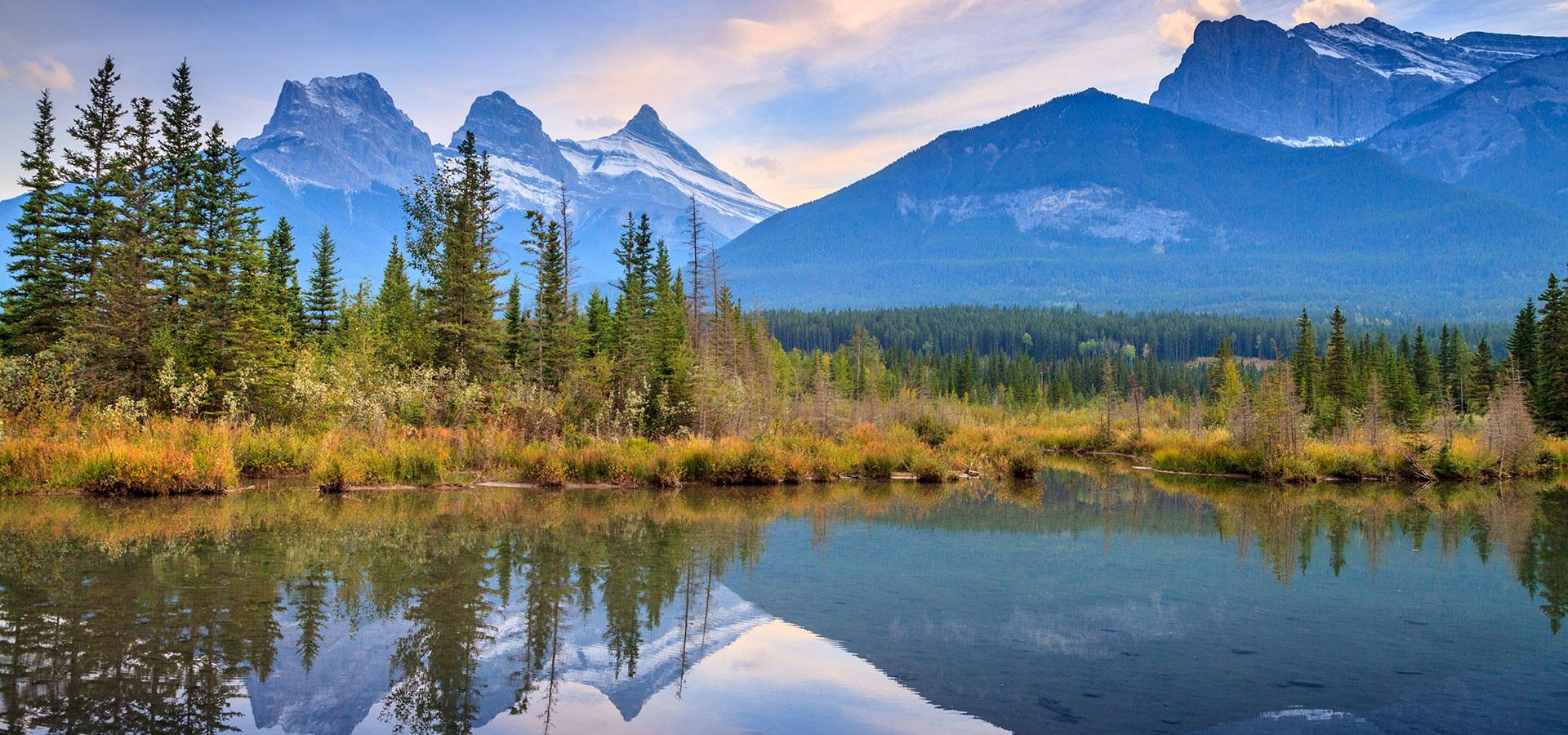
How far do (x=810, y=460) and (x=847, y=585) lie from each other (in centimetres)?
1492

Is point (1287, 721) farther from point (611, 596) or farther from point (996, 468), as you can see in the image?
point (996, 468)

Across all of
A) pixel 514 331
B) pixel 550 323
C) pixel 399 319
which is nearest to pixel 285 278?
pixel 399 319

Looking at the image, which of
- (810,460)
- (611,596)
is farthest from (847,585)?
(810,460)

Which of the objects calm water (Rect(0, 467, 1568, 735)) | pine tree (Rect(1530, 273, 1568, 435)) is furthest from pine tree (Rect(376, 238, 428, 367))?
pine tree (Rect(1530, 273, 1568, 435))

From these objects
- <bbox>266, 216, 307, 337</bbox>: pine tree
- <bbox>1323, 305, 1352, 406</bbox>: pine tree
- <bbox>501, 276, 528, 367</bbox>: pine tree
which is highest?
<bbox>266, 216, 307, 337</bbox>: pine tree

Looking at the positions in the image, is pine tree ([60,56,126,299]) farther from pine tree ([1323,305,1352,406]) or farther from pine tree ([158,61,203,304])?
pine tree ([1323,305,1352,406])

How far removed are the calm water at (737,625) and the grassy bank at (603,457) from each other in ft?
6.09

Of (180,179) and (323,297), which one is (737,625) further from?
(323,297)

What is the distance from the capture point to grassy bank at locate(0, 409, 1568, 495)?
1906cm

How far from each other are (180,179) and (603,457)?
19.6 m

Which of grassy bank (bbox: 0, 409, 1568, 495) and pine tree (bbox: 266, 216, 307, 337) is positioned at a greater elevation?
pine tree (bbox: 266, 216, 307, 337)

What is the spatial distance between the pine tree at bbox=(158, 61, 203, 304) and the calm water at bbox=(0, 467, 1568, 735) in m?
15.3

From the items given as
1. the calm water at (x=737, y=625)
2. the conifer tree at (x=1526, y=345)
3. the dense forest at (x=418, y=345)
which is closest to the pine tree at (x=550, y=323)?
the dense forest at (x=418, y=345)

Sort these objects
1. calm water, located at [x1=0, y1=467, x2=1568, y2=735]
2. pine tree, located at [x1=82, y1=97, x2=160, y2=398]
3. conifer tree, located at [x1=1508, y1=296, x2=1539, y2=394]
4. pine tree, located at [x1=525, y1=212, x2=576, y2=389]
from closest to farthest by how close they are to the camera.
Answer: calm water, located at [x1=0, y1=467, x2=1568, y2=735]
pine tree, located at [x1=82, y1=97, x2=160, y2=398]
pine tree, located at [x1=525, y1=212, x2=576, y2=389]
conifer tree, located at [x1=1508, y1=296, x2=1539, y2=394]
